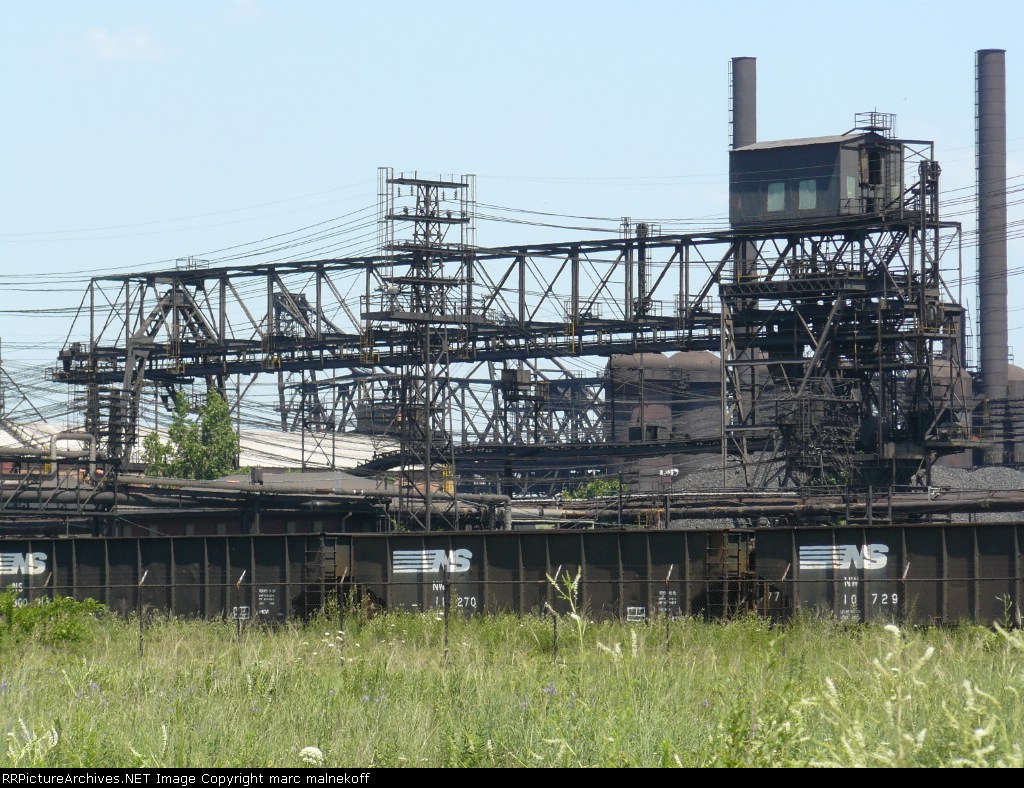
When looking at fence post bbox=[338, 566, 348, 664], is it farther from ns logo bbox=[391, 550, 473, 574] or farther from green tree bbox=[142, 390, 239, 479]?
green tree bbox=[142, 390, 239, 479]

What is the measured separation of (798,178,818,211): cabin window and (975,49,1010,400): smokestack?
2921 cm

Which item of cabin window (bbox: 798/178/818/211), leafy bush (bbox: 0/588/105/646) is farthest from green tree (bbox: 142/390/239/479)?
leafy bush (bbox: 0/588/105/646)

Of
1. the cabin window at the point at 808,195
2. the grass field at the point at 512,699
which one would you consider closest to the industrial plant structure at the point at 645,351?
the cabin window at the point at 808,195

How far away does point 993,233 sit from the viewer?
82.2m

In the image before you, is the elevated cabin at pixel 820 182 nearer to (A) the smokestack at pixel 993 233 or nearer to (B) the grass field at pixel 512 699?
(A) the smokestack at pixel 993 233

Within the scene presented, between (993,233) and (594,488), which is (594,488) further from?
(993,233)

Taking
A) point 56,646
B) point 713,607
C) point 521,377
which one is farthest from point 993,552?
point 521,377

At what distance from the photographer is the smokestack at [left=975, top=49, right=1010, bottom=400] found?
82.1 metres

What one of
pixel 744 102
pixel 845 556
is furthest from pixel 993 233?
pixel 845 556

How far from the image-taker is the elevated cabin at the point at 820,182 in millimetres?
56750

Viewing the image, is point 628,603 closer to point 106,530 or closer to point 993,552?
point 993,552

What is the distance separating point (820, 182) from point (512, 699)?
48254 millimetres

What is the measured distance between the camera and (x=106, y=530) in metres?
49.8

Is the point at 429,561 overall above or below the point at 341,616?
above
